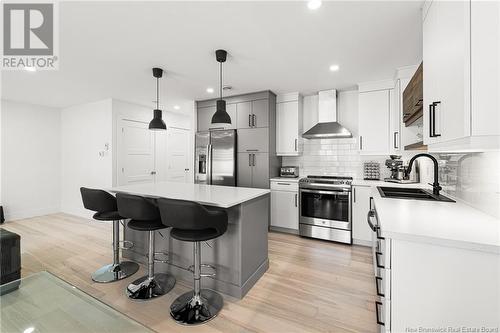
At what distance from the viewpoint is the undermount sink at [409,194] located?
1.98m

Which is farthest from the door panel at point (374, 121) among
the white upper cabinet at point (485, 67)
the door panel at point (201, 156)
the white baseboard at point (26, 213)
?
the white baseboard at point (26, 213)

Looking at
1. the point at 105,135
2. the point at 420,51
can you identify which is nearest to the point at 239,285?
the point at 420,51

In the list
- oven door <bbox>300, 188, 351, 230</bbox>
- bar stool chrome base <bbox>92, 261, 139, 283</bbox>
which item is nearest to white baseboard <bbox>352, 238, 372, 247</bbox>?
oven door <bbox>300, 188, 351, 230</bbox>

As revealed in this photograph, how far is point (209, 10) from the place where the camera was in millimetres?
1835

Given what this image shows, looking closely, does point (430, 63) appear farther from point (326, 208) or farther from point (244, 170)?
point (244, 170)

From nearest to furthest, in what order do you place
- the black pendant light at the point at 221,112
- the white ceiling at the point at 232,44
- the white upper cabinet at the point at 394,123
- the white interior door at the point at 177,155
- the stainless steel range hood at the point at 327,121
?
1. the white ceiling at the point at 232,44
2. the black pendant light at the point at 221,112
3. the white upper cabinet at the point at 394,123
4. the stainless steel range hood at the point at 327,121
5. the white interior door at the point at 177,155

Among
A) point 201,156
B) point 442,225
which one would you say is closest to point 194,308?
point 442,225

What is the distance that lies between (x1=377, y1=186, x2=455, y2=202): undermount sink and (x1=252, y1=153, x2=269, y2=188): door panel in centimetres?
193

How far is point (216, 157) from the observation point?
4438mm

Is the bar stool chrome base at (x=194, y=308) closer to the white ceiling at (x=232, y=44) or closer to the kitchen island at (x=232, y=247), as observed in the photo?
the kitchen island at (x=232, y=247)

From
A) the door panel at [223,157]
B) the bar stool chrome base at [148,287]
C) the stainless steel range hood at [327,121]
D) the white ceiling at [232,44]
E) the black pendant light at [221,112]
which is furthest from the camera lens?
the door panel at [223,157]

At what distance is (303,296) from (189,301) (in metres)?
1.08

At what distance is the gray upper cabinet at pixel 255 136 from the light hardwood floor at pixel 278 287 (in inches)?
47.3

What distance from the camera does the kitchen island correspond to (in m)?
2.13
